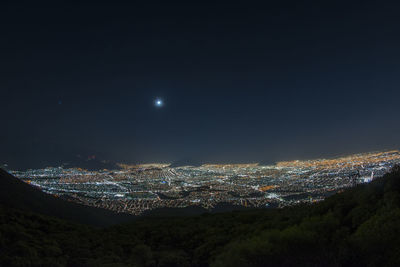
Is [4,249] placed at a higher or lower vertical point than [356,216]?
lower

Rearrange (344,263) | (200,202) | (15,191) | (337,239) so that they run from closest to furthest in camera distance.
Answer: (344,263) < (337,239) < (15,191) < (200,202)

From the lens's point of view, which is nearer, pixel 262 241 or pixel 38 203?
pixel 262 241

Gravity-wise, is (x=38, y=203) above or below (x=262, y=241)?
below

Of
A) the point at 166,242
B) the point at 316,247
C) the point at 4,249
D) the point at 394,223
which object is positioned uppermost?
the point at 394,223

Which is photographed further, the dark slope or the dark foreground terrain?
the dark slope

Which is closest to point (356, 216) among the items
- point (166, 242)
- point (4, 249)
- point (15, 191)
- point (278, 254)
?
point (278, 254)

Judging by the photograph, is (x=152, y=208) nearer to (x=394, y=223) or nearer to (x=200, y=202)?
(x=200, y=202)

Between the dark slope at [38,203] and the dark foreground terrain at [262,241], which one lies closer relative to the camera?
the dark foreground terrain at [262,241]

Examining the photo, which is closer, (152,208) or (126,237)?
(126,237)
